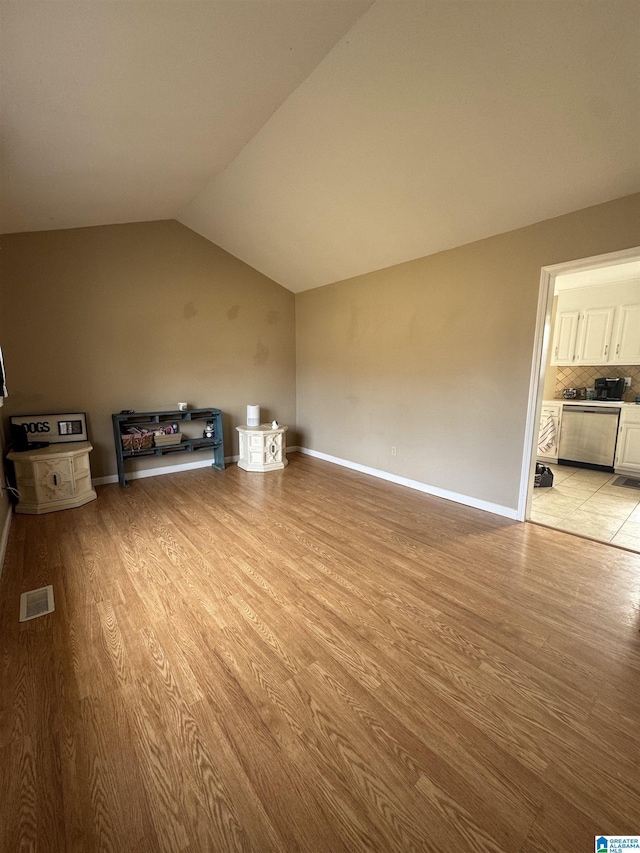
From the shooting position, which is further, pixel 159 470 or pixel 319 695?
pixel 159 470

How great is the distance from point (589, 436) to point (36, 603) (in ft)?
19.0

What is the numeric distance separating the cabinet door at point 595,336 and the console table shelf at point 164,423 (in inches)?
196

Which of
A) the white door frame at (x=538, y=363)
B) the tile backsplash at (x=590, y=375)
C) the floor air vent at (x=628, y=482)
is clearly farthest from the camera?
the tile backsplash at (x=590, y=375)

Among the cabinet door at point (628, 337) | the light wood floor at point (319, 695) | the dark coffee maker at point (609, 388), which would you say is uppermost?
the cabinet door at point (628, 337)

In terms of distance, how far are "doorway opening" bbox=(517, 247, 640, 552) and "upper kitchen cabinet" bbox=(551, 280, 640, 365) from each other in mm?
11

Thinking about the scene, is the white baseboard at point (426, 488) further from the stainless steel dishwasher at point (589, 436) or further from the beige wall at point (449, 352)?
the stainless steel dishwasher at point (589, 436)

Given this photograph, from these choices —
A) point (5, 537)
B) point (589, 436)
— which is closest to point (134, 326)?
point (5, 537)

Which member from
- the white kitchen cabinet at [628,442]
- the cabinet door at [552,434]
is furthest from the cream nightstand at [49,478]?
the white kitchen cabinet at [628,442]

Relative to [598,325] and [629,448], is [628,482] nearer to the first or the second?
[629,448]

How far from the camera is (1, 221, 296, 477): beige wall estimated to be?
3.61 meters

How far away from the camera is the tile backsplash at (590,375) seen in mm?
4543

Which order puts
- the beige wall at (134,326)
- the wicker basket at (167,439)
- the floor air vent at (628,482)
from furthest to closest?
the wicker basket at (167,439), the floor air vent at (628,482), the beige wall at (134,326)

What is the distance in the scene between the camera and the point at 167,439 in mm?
4371

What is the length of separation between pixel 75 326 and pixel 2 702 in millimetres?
3535
